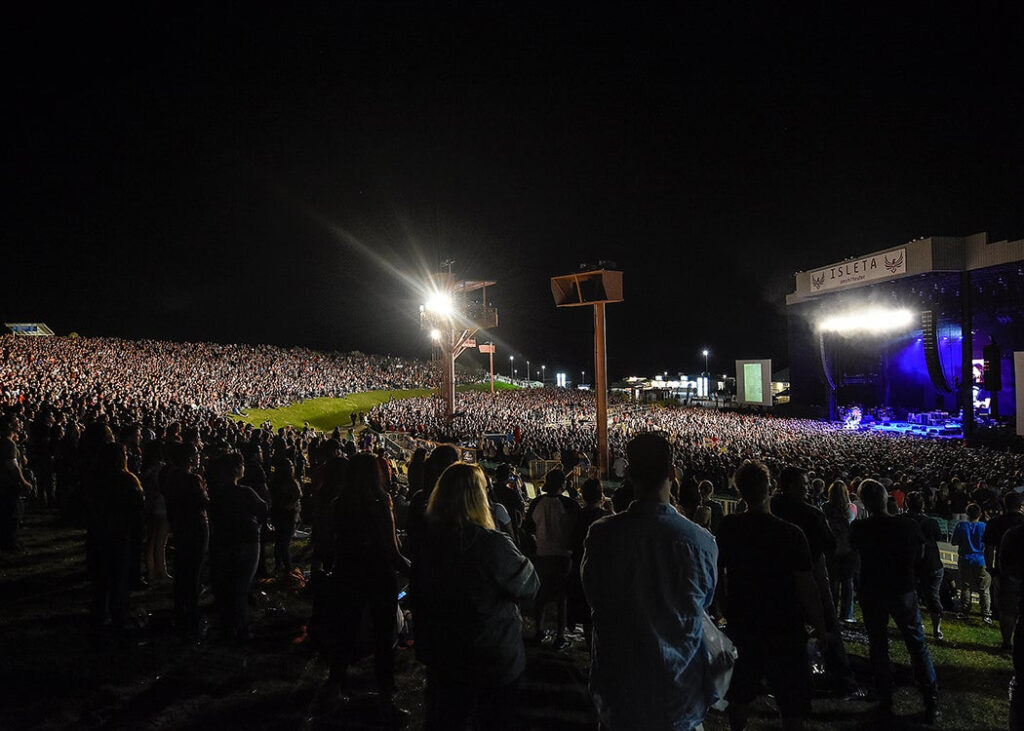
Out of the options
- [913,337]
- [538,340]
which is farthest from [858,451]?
[538,340]

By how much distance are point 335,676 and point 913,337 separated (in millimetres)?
42345

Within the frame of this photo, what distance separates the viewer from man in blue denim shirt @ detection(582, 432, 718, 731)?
248 centimetres

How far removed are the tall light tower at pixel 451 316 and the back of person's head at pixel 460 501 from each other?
87.4ft

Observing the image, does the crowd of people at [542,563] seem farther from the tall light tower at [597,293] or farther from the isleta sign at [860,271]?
the isleta sign at [860,271]

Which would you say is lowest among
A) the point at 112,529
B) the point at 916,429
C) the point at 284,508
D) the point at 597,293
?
the point at 916,429

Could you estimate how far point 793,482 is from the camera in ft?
13.9

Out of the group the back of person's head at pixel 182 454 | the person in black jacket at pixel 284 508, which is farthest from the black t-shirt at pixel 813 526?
the person in black jacket at pixel 284 508

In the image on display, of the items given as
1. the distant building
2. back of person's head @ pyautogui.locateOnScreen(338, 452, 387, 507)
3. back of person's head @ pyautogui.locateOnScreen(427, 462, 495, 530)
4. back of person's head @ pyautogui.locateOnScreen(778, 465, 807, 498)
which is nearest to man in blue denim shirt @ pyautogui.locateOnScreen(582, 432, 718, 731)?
back of person's head @ pyautogui.locateOnScreen(427, 462, 495, 530)

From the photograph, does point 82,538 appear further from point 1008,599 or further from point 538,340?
point 538,340

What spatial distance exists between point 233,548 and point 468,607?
3.31 metres

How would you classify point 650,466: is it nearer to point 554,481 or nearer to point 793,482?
point 793,482

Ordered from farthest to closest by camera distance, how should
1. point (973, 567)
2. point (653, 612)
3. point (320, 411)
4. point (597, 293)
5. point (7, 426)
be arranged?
point (320, 411) → point (597, 293) → point (7, 426) → point (973, 567) → point (653, 612)

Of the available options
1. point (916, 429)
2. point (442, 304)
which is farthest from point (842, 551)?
point (916, 429)

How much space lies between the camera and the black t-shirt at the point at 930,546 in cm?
474
